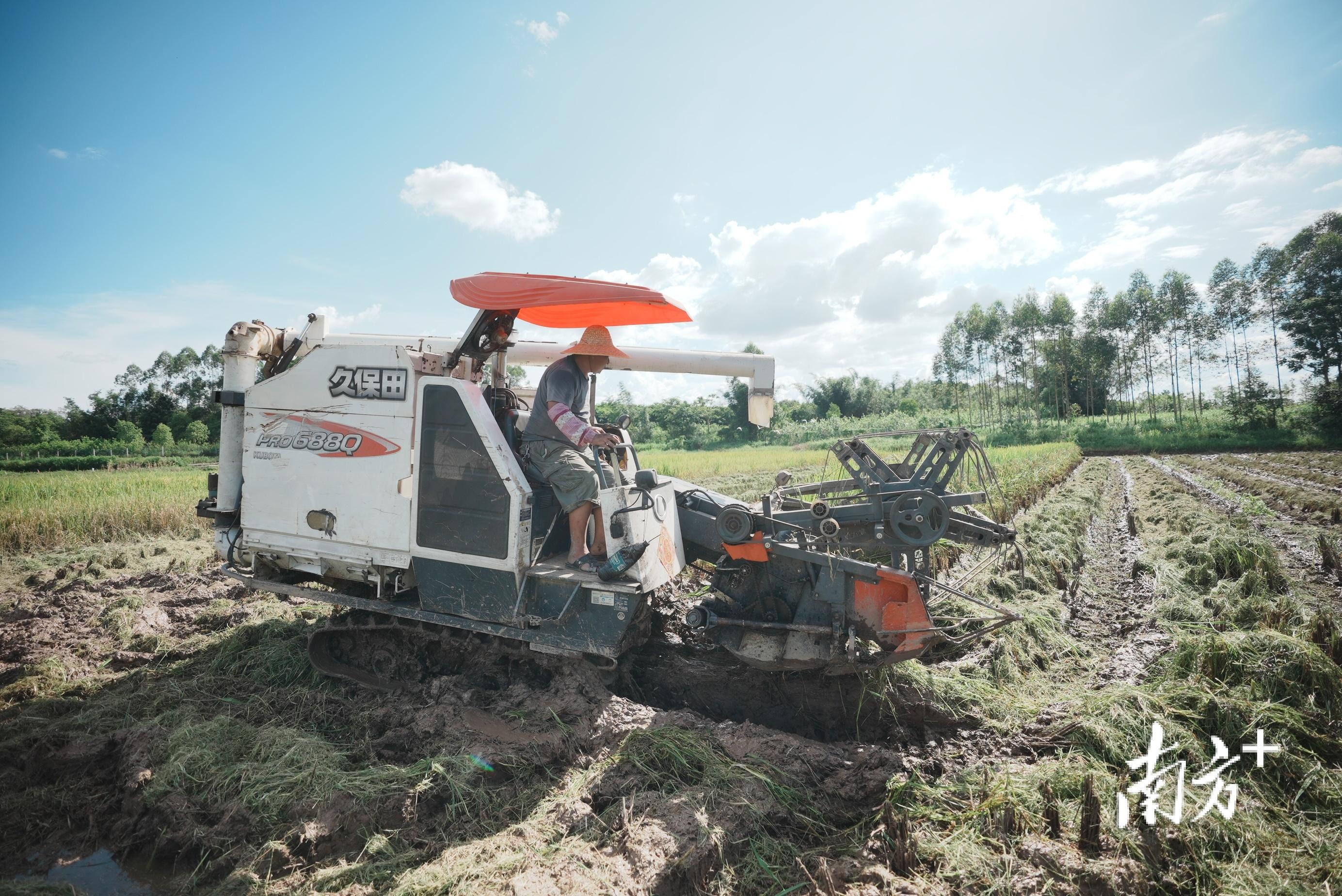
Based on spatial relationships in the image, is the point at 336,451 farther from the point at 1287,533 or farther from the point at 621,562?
the point at 1287,533

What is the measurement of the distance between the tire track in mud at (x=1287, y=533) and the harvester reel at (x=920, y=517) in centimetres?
552

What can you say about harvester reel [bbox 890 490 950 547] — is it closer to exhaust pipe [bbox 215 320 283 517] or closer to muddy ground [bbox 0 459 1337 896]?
muddy ground [bbox 0 459 1337 896]

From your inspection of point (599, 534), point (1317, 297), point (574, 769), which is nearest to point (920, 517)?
point (599, 534)

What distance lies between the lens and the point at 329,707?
15.4 ft

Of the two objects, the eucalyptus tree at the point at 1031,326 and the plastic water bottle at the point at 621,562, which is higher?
the eucalyptus tree at the point at 1031,326

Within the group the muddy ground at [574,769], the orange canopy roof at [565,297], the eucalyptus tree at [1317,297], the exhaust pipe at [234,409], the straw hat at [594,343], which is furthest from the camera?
the eucalyptus tree at [1317,297]

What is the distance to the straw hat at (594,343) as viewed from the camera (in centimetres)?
460

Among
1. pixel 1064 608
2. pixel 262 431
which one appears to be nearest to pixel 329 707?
pixel 262 431

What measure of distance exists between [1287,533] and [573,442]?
1136 centimetres

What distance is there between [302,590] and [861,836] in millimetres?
4354

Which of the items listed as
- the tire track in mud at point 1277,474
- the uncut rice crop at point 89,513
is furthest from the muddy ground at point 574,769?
the tire track in mud at point 1277,474

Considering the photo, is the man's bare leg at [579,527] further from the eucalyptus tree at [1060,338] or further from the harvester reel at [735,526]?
the eucalyptus tree at [1060,338]

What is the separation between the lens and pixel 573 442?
14.5 feet

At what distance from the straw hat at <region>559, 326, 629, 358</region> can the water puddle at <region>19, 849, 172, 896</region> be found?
377cm
